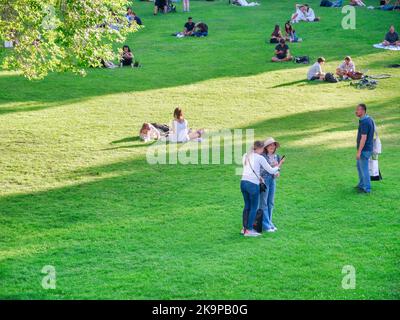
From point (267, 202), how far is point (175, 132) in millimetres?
8403

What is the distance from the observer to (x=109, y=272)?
14898 millimetres

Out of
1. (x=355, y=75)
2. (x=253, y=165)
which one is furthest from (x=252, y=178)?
(x=355, y=75)

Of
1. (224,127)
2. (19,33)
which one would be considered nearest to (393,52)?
(224,127)

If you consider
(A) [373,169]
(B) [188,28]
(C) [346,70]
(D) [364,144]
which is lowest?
A: (A) [373,169]

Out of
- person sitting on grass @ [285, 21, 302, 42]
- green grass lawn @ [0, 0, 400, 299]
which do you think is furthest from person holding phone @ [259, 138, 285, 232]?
person sitting on grass @ [285, 21, 302, 42]

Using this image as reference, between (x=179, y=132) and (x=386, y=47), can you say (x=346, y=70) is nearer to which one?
(x=386, y=47)

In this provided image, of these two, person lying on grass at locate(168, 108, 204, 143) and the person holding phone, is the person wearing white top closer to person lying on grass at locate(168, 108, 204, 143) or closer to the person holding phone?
the person holding phone

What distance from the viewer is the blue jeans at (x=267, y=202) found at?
17.0 metres

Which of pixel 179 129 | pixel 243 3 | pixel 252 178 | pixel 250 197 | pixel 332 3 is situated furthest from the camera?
pixel 243 3

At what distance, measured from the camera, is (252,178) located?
1631cm

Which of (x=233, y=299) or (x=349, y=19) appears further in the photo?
(x=349, y=19)

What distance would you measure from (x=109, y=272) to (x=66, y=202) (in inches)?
200

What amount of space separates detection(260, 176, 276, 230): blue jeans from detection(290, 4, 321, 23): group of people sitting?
3070cm
